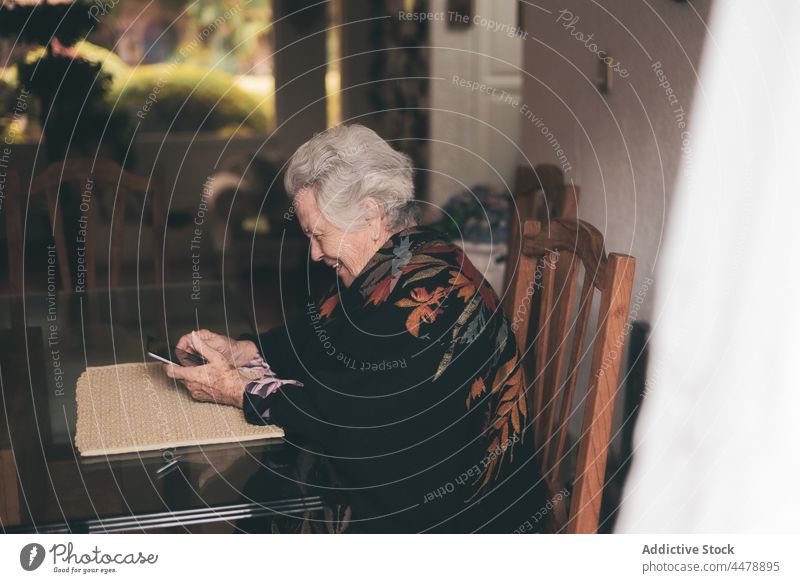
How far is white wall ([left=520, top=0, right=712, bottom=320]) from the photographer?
1.65 m

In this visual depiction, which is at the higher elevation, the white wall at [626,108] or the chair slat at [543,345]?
the white wall at [626,108]

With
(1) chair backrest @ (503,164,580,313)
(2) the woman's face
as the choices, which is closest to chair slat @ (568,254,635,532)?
(2) the woman's face

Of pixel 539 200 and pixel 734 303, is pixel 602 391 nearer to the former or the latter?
pixel 734 303

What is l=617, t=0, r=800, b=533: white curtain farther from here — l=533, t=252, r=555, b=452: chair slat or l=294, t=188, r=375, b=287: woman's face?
l=294, t=188, r=375, b=287: woman's face

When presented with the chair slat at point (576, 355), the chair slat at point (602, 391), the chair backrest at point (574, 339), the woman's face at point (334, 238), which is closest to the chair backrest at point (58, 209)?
the woman's face at point (334, 238)

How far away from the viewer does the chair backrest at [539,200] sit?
7.10 feet

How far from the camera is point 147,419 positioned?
1188 mm

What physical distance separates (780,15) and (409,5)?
3.74 meters

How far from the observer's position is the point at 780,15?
1286 mm

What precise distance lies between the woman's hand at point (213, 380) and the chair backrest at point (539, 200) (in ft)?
3.54

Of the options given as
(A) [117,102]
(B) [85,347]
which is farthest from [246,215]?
(B) [85,347]

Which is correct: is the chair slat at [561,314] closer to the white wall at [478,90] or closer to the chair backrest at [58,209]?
the chair backrest at [58,209]

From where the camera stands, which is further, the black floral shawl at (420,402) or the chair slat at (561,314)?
the chair slat at (561,314)

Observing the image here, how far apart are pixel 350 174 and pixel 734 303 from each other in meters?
0.65
